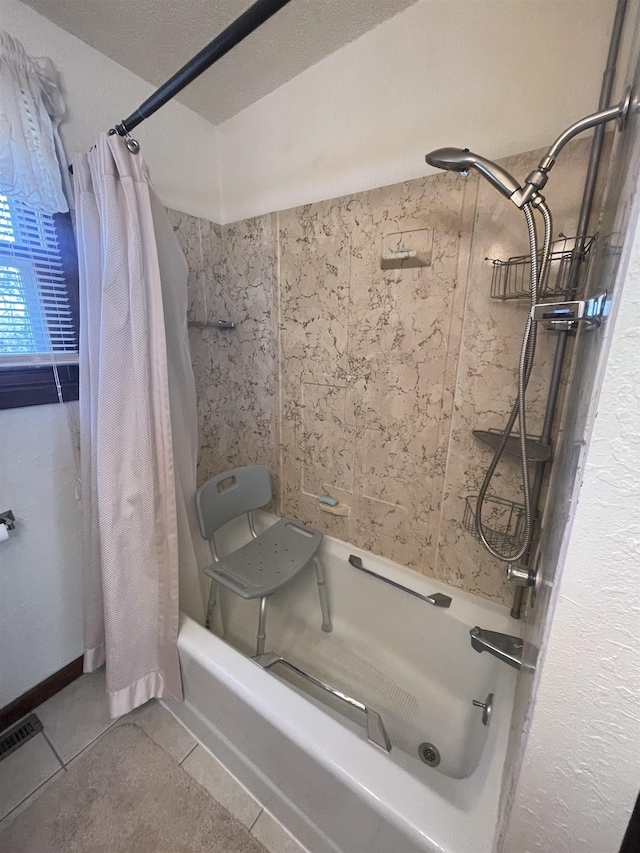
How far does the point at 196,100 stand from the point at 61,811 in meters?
2.34

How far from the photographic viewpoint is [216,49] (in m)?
0.65

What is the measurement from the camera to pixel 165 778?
0.92 metres

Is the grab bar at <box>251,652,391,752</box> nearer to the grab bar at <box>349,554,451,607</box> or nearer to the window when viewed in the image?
the grab bar at <box>349,554,451,607</box>

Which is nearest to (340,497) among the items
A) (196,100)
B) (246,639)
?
(246,639)

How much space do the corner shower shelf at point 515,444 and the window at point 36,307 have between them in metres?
1.32

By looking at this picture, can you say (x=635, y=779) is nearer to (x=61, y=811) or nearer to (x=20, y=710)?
(x=61, y=811)

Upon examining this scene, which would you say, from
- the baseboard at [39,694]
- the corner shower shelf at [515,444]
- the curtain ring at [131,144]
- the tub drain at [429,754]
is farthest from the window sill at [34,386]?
the tub drain at [429,754]

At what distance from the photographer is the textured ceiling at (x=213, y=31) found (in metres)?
0.88

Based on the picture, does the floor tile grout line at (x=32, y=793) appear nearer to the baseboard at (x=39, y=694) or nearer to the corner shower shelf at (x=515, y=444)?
the baseboard at (x=39, y=694)

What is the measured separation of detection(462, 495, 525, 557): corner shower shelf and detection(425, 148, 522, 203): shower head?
84 centimetres

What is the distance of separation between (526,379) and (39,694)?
6.06 feet

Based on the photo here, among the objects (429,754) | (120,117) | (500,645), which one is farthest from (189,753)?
(120,117)

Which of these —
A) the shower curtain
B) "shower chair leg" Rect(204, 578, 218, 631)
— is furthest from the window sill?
"shower chair leg" Rect(204, 578, 218, 631)

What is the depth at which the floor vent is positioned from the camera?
3.18ft
